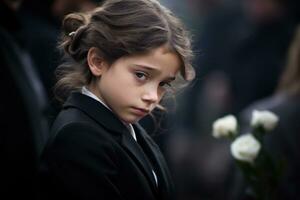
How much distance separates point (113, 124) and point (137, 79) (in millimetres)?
146

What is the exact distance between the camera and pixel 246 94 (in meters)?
6.69

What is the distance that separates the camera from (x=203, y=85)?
25.7ft

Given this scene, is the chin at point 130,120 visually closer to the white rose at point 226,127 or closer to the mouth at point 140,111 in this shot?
the mouth at point 140,111

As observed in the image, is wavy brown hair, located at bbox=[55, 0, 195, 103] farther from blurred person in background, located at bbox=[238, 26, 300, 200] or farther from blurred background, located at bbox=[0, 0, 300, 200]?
blurred person in background, located at bbox=[238, 26, 300, 200]

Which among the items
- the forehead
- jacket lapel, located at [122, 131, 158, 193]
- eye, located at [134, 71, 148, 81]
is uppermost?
the forehead

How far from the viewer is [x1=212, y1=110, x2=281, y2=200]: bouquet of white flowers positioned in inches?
129

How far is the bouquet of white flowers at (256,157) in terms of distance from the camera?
327 cm

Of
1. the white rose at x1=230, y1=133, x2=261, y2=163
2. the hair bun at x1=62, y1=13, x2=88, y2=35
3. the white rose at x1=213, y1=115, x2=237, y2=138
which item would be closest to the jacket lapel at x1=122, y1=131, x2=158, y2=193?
the hair bun at x1=62, y1=13, x2=88, y2=35

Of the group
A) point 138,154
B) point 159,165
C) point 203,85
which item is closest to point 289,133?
point 159,165

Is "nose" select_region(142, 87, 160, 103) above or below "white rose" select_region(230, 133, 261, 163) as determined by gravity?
above

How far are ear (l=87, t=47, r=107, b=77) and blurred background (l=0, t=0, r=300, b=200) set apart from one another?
1.62 feet

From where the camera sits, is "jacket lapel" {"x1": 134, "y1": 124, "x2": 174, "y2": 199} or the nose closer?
the nose

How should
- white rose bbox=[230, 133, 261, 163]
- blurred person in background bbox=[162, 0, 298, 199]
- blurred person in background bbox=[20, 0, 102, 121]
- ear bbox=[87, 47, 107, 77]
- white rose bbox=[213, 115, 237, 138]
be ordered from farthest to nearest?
blurred person in background bbox=[162, 0, 298, 199] → blurred person in background bbox=[20, 0, 102, 121] → white rose bbox=[213, 115, 237, 138] → white rose bbox=[230, 133, 261, 163] → ear bbox=[87, 47, 107, 77]

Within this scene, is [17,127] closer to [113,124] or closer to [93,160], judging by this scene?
[113,124]
